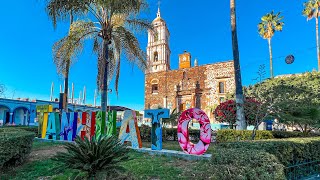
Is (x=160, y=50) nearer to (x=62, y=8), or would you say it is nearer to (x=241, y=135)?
(x=62, y=8)

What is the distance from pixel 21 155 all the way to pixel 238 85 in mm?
8773

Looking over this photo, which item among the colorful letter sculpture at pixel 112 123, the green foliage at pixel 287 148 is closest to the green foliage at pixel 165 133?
the colorful letter sculpture at pixel 112 123

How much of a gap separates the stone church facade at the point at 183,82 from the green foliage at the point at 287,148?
68.6 feet

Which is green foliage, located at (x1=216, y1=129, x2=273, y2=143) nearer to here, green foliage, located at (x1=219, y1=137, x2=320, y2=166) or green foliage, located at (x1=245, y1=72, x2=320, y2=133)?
green foliage, located at (x1=245, y1=72, x2=320, y2=133)

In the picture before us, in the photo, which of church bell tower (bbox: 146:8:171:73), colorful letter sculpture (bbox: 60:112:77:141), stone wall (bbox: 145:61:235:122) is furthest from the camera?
church bell tower (bbox: 146:8:171:73)

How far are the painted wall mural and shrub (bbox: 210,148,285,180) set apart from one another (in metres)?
2.97

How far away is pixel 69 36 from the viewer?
33.1ft

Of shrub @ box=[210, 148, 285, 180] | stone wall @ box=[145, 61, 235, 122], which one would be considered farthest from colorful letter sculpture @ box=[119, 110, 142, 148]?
stone wall @ box=[145, 61, 235, 122]

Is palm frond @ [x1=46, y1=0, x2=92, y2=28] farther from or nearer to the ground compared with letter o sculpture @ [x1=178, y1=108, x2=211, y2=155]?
farther from the ground

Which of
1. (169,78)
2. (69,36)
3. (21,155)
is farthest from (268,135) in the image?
(169,78)

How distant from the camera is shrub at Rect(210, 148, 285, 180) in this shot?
3294 mm

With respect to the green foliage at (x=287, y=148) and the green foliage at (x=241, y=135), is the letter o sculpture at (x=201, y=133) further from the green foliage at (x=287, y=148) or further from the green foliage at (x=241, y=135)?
the green foliage at (x=241, y=135)

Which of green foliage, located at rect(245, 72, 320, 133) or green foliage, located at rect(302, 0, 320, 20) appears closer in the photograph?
green foliage, located at rect(245, 72, 320, 133)

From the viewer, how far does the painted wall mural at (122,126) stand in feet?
23.8
